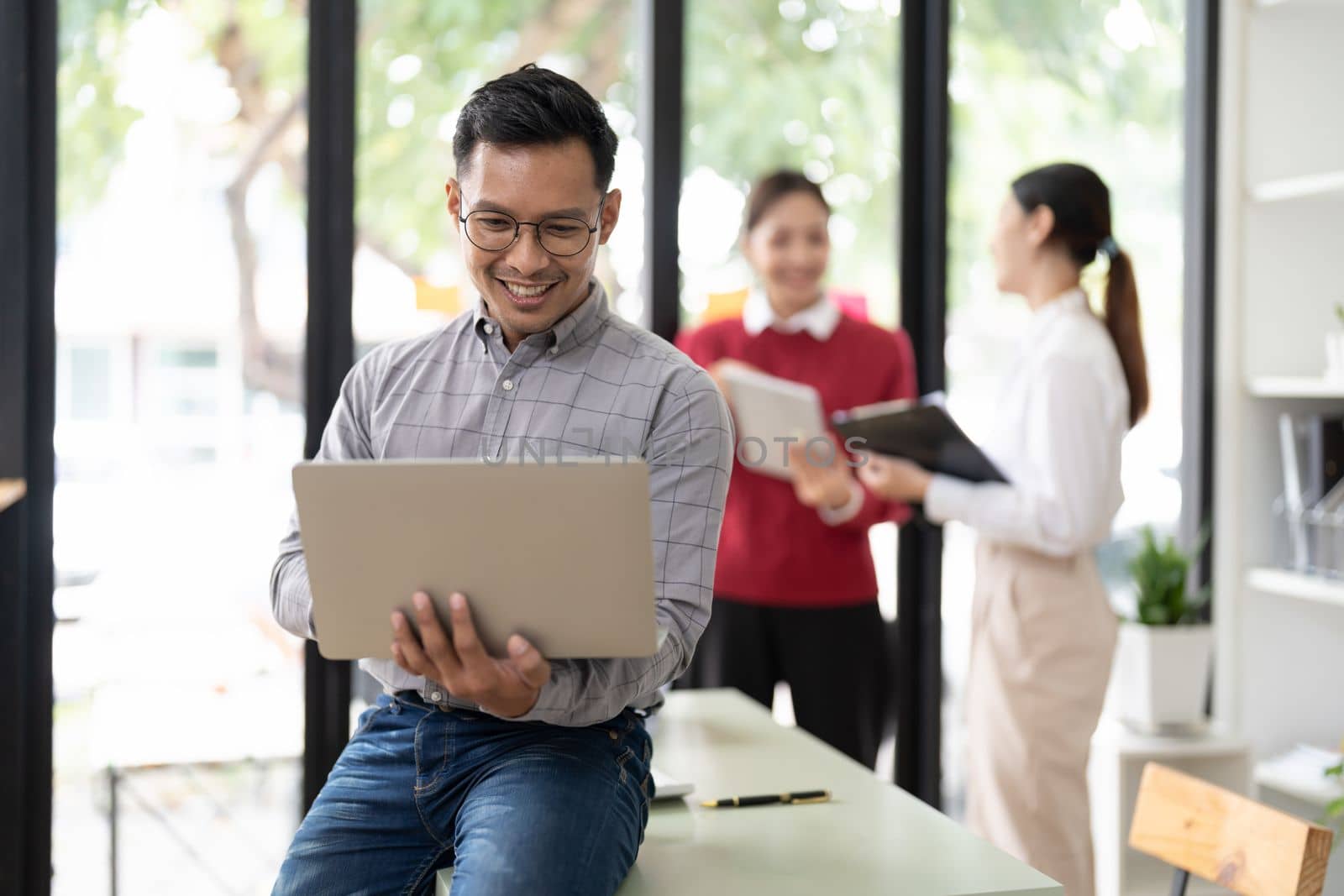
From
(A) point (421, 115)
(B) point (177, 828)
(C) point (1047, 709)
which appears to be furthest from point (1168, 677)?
(B) point (177, 828)

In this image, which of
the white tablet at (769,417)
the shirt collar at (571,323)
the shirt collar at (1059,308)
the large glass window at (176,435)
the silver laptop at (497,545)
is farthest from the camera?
the large glass window at (176,435)

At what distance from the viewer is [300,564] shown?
1.46 metres

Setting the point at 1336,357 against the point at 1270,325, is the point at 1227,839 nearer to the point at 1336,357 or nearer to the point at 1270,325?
the point at 1336,357

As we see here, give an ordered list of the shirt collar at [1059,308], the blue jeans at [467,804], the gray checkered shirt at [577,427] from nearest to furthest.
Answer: the blue jeans at [467,804] → the gray checkered shirt at [577,427] → the shirt collar at [1059,308]

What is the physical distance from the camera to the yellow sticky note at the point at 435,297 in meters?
2.74

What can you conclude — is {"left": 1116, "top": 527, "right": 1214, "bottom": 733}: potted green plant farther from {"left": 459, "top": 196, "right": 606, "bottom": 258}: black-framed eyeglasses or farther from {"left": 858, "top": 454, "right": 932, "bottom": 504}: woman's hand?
{"left": 459, "top": 196, "right": 606, "bottom": 258}: black-framed eyeglasses

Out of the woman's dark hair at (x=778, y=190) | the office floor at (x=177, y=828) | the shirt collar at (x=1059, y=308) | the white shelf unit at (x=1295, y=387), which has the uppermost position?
the woman's dark hair at (x=778, y=190)

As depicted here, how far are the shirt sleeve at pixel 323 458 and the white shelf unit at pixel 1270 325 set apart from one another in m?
2.16

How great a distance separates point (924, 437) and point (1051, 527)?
28cm

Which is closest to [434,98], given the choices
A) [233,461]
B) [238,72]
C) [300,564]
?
[238,72]

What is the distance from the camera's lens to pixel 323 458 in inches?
62.4

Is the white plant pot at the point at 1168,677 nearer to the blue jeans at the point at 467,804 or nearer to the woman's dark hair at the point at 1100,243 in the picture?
the woman's dark hair at the point at 1100,243

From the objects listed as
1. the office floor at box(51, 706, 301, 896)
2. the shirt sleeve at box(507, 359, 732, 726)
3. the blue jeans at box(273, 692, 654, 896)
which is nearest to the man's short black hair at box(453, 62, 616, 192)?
the shirt sleeve at box(507, 359, 732, 726)

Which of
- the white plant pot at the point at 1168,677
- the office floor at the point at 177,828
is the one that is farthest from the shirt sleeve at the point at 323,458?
the white plant pot at the point at 1168,677
